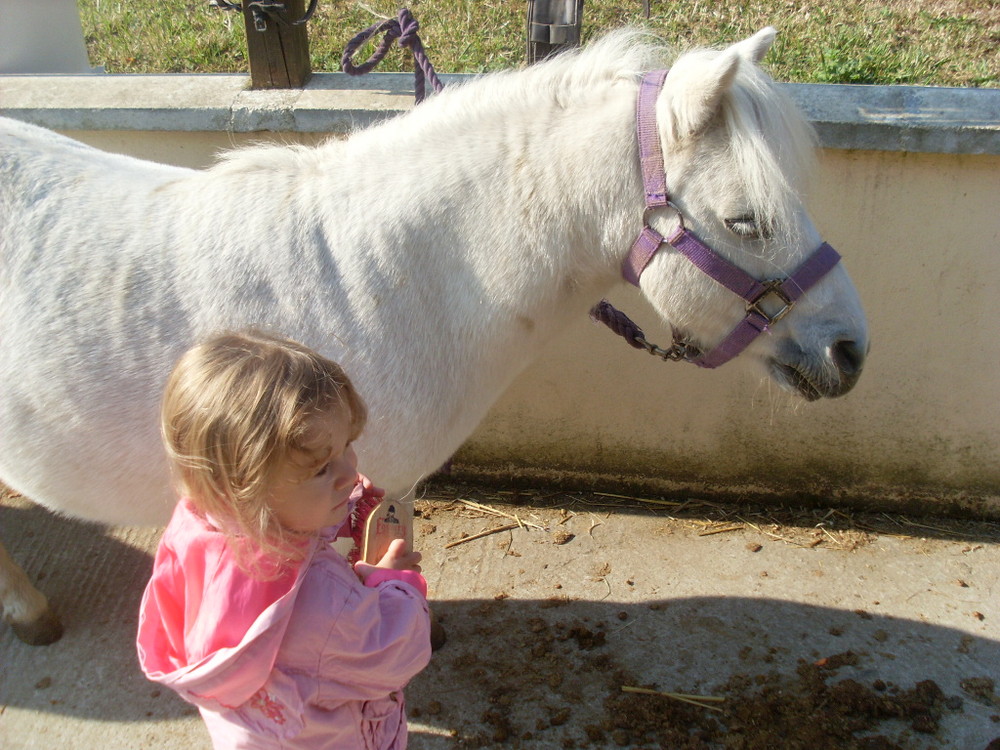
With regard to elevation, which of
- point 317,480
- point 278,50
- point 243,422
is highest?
point 278,50

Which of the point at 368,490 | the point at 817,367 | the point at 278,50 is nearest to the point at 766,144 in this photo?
the point at 817,367

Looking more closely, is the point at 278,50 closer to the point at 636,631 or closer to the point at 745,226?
the point at 745,226

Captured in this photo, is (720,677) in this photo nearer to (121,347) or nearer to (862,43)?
(121,347)

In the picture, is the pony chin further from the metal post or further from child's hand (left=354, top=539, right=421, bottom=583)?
the metal post

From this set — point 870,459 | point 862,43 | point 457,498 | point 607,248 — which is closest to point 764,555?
point 870,459

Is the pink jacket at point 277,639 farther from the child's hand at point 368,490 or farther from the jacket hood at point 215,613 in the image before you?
the child's hand at point 368,490

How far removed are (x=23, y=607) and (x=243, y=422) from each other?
197 cm

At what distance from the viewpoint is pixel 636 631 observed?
8.73 ft

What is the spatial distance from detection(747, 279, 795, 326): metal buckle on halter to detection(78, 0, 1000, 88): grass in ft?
8.89

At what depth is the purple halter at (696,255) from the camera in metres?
1.73

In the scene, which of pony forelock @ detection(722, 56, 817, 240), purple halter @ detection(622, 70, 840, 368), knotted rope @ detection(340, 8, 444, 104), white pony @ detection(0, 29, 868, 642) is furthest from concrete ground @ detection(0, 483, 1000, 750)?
knotted rope @ detection(340, 8, 444, 104)

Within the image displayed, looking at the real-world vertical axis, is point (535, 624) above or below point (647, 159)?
below

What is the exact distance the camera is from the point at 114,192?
1.99 metres

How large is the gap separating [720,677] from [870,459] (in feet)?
3.91
